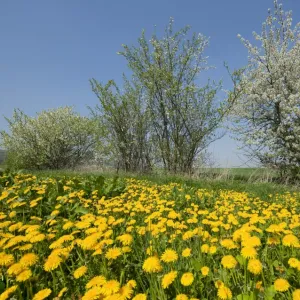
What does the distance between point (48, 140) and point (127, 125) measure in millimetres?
8974

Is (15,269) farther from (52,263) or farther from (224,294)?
(224,294)

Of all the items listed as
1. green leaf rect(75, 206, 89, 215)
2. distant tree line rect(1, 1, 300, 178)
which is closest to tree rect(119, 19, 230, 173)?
distant tree line rect(1, 1, 300, 178)

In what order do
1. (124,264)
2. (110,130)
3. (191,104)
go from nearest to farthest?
(124,264) → (191,104) → (110,130)

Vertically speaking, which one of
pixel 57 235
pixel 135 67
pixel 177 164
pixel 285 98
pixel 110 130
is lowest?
pixel 57 235

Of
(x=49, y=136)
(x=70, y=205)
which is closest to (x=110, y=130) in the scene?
(x=49, y=136)

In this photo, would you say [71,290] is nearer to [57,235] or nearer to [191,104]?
[57,235]

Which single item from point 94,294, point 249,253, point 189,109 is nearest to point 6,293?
point 94,294

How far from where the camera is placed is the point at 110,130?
12.9 m

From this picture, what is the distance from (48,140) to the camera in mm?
18969

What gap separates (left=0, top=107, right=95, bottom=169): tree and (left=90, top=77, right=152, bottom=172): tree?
645cm

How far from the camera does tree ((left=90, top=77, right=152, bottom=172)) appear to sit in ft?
40.4

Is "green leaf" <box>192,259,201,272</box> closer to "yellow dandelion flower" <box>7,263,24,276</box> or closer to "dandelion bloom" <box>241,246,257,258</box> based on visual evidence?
"dandelion bloom" <box>241,246,257,258</box>

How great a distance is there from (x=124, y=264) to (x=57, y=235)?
733 mm

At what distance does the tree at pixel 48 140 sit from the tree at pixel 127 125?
21.2 ft
